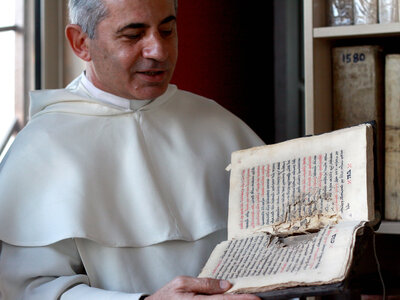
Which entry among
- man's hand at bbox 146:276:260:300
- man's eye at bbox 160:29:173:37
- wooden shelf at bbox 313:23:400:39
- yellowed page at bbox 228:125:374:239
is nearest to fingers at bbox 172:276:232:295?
man's hand at bbox 146:276:260:300

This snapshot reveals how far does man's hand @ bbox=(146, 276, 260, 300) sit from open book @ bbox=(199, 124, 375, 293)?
0.08 feet

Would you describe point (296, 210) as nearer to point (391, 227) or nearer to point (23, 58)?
point (391, 227)

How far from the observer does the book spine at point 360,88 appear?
192cm

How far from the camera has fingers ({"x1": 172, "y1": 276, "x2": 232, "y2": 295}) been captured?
1.23 meters

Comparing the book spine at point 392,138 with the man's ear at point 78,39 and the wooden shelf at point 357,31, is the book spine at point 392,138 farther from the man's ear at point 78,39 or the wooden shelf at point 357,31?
the man's ear at point 78,39

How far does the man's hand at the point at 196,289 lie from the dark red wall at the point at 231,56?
149 centimetres

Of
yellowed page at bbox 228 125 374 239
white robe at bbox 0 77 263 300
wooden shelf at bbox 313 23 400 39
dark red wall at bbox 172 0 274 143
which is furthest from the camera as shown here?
dark red wall at bbox 172 0 274 143

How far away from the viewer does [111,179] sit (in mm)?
1582

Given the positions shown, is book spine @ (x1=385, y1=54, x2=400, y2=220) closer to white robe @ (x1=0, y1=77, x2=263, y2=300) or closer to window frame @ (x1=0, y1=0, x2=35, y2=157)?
white robe @ (x1=0, y1=77, x2=263, y2=300)

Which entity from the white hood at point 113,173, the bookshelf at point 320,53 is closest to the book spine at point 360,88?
the bookshelf at point 320,53

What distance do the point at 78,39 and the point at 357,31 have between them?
0.77 m

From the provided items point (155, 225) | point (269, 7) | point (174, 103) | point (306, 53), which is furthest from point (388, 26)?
point (269, 7)

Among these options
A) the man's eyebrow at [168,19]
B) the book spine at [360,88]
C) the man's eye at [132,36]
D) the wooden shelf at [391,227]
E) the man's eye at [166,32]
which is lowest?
the wooden shelf at [391,227]

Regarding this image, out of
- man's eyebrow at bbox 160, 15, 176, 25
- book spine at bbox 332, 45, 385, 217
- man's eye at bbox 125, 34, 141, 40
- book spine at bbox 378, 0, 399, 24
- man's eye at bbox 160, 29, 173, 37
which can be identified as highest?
book spine at bbox 378, 0, 399, 24
